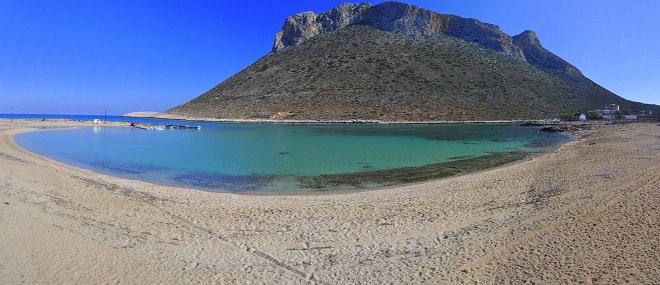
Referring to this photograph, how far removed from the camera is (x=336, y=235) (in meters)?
7.80

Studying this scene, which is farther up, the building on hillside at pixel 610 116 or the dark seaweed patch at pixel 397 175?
the building on hillside at pixel 610 116

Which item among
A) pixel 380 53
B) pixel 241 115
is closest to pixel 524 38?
pixel 380 53

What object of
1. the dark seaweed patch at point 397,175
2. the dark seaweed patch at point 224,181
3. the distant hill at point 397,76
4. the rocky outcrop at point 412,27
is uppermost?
the rocky outcrop at point 412,27

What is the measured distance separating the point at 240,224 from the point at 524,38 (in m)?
121

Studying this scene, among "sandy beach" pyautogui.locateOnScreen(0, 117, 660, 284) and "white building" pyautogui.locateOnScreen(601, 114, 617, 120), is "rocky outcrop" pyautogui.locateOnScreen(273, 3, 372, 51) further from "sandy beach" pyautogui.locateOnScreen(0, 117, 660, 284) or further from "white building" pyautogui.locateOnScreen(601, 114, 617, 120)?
"sandy beach" pyautogui.locateOnScreen(0, 117, 660, 284)

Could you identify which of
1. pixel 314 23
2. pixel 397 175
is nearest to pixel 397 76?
pixel 314 23

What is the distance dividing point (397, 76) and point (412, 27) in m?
25.3

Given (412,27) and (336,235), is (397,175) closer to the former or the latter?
(336,235)

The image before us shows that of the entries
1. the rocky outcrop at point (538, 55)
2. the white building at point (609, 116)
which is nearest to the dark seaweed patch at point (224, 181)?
the white building at point (609, 116)

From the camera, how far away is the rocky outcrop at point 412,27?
95812 mm

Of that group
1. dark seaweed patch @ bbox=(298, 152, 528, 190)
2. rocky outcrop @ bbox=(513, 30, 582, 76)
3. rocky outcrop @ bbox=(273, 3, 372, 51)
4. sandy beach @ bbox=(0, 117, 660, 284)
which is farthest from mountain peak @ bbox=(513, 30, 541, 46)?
sandy beach @ bbox=(0, 117, 660, 284)

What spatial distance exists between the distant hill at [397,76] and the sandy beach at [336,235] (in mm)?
58060

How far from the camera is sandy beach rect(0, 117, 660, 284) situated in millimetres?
5789

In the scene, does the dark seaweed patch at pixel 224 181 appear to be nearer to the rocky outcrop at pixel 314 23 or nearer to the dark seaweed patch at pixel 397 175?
the dark seaweed patch at pixel 397 175
